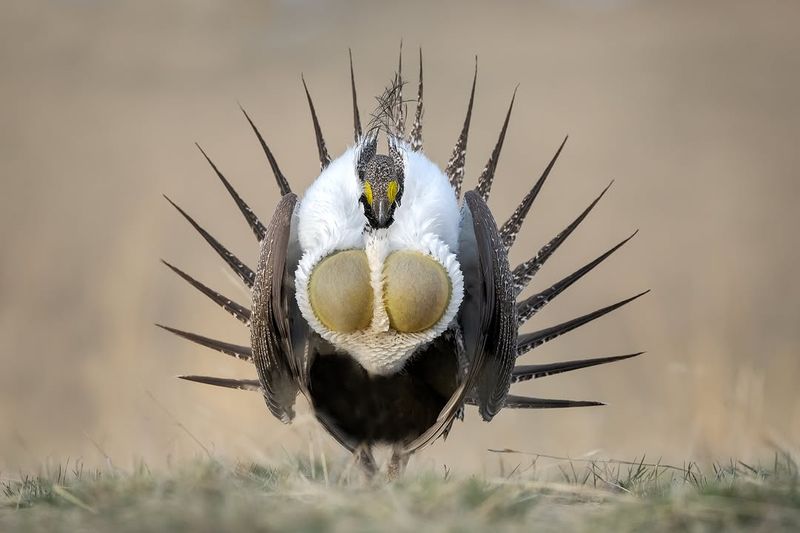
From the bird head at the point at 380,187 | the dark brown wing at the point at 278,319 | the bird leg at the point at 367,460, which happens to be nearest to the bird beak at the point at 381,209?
the bird head at the point at 380,187

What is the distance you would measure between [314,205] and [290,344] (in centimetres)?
54

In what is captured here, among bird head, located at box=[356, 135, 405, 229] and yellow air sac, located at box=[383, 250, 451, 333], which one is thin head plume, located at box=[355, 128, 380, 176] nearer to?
bird head, located at box=[356, 135, 405, 229]

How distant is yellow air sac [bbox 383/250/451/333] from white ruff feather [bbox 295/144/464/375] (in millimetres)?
Result: 28

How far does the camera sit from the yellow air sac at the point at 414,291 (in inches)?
127

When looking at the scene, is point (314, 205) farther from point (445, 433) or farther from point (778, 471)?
point (778, 471)

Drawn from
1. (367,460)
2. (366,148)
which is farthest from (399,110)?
(367,460)

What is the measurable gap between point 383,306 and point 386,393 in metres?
0.43

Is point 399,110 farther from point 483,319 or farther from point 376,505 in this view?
point 376,505

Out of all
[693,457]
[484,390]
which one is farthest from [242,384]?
[693,457]

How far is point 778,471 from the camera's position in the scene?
8.43ft

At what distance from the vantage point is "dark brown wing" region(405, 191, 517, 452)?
3268 millimetres

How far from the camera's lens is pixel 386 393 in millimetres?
3545

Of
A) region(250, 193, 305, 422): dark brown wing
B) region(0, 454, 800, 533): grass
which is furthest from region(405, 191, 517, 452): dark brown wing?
region(0, 454, 800, 533): grass

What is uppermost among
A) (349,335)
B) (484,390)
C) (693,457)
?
(349,335)
